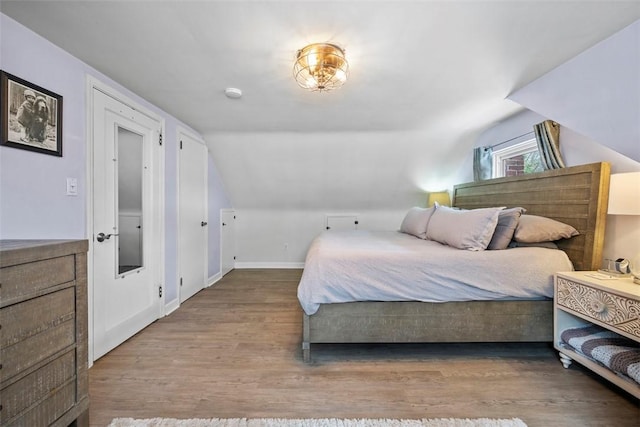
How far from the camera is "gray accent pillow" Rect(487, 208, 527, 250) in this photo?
2.05 m

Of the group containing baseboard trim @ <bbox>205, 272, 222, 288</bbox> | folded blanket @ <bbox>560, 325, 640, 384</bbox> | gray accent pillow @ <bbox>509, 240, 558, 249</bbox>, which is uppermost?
gray accent pillow @ <bbox>509, 240, 558, 249</bbox>

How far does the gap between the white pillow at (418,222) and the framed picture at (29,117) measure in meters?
3.06

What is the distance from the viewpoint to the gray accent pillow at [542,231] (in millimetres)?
1982

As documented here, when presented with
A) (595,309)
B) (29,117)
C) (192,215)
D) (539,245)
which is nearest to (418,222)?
(539,245)

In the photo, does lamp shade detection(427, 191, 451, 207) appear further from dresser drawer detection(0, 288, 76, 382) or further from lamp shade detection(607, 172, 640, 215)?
dresser drawer detection(0, 288, 76, 382)

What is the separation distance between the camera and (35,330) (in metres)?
1.05

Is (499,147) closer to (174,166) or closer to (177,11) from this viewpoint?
(177,11)

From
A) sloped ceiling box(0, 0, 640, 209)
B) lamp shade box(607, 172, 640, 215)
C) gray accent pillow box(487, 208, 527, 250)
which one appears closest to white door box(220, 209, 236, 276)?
sloped ceiling box(0, 0, 640, 209)

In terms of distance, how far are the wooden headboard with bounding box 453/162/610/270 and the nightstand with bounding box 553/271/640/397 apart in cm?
23

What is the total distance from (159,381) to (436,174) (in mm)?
4000

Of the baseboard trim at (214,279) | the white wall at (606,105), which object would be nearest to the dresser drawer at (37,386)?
the baseboard trim at (214,279)

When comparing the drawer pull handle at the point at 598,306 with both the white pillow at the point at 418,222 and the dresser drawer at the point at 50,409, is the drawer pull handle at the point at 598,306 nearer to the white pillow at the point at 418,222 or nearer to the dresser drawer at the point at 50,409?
the white pillow at the point at 418,222

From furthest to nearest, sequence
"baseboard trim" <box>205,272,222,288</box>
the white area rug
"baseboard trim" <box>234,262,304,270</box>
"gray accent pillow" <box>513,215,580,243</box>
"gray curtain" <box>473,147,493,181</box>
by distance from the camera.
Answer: "baseboard trim" <box>234,262,304,270</box> < "baseboard trim" <box>205,272,222,288</box> < "gray curtain" <box>473,147,493,181</box> < "gray accent pillow" <box>513,215,580,243</box> < the white area rug

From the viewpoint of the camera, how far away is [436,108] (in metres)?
2.68
